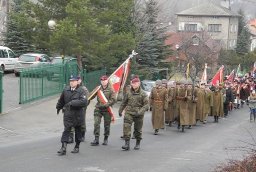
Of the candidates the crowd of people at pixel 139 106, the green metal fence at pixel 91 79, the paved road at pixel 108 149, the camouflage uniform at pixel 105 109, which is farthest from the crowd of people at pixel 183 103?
the green metal fence at pixel 91 79

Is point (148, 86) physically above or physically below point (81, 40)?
below

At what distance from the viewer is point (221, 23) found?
87.7 m

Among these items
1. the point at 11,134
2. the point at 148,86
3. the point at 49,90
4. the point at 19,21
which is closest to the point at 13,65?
the point at 19,21

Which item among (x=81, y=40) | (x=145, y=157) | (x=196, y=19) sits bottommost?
(x=145, y=157)

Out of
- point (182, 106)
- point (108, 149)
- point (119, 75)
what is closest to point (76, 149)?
point (108, 149)

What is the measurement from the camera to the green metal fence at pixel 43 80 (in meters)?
20.4

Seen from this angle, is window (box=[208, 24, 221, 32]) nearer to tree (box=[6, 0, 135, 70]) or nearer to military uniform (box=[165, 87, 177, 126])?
tree (box=[6, 0, 135, 70])

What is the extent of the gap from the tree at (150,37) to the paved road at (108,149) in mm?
17604

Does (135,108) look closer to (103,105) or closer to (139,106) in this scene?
(139,106)

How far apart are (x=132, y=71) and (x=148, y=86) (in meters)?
3.98

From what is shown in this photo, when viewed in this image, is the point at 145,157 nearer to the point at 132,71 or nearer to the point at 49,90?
the point at 49,90

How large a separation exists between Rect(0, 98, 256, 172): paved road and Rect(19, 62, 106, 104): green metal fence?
36.0 inches

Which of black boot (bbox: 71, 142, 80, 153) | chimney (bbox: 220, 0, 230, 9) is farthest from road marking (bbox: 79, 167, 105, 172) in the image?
chimney (bbox: 220, 0, 230, 9)

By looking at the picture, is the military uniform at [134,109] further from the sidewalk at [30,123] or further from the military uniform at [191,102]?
the military uniform at [191,102]
